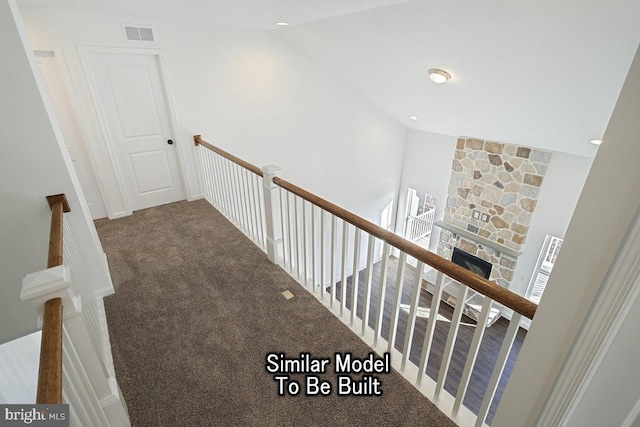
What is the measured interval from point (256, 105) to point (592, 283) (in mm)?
4379

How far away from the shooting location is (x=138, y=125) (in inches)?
146

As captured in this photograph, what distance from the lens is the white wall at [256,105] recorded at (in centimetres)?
321

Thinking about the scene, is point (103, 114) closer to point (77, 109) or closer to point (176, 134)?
point (77, 109)

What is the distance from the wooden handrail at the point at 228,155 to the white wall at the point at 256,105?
161 millimetres

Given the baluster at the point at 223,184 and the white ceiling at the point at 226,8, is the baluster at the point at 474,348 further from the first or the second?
the baluster at the point at 223,184

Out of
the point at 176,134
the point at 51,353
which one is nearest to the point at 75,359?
the point at 51,353

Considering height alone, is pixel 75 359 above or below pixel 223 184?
above

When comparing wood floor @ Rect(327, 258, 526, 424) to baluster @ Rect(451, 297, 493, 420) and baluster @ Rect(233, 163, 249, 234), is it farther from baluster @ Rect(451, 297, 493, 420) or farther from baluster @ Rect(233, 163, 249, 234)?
baluster @ Rect(451, 297, 493, 420)

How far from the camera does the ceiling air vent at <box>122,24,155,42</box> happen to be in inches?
129

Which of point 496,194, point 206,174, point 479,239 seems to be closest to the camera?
point 206,174

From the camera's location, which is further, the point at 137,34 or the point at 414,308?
the point at 137,34

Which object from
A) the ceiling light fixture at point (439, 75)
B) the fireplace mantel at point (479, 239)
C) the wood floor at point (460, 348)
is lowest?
the wood floor at point (460, 348)

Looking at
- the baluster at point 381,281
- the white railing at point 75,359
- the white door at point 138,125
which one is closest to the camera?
the white railing at point 75,359

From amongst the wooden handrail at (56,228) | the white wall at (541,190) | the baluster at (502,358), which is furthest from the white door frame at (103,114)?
the white wall at (541,190)
